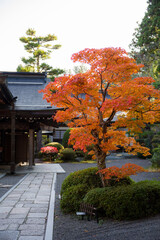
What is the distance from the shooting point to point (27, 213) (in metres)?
5.71

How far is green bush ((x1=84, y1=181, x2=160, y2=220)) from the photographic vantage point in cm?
507

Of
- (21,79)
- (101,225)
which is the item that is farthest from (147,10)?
(101,225)

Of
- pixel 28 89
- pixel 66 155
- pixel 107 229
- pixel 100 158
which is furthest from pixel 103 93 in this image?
pixel 66 155

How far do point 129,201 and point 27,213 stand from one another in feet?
7.93

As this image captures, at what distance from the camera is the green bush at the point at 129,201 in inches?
199

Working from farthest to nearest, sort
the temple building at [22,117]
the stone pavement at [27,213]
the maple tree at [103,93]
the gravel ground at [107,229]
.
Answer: the temple building at [22,117]
the maple tree at [103,93]
the stone pavement at [27,213]
the gravel ground at [107,229]

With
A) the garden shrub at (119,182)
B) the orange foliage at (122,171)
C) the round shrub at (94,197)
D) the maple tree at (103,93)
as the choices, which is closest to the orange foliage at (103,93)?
the maple tree at (103,93)

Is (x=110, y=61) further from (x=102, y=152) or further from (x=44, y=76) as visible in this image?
(x=44, y=76)

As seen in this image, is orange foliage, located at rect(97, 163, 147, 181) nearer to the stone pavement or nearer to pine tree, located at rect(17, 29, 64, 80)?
the stone pavement

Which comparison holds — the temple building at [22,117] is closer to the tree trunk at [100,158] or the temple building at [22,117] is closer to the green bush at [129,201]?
the tree trunk at [100,158]

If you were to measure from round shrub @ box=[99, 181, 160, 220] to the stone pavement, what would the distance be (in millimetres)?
1277

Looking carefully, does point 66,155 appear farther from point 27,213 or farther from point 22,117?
point 27,213

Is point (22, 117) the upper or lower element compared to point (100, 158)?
upper

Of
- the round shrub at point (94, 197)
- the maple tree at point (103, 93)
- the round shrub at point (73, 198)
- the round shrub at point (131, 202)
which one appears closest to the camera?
the round shrub at point (131, 202)
